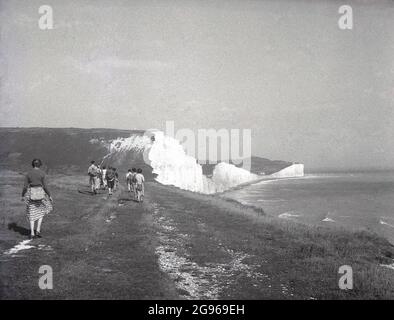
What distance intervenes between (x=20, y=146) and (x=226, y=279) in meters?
80.3

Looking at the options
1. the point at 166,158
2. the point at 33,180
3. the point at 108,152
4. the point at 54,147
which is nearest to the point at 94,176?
the point at 33,180

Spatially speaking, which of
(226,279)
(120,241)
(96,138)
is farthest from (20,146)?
(226,279)

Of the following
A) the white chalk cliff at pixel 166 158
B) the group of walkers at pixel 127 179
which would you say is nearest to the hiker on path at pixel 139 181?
the group of walkers at pixel 127 179

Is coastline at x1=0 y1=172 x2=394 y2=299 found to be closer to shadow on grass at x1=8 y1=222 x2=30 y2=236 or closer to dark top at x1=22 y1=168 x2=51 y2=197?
shadow on grass at x1=8 y1=222 x2=30 y2=236

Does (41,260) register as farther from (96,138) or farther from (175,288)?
(96,138)

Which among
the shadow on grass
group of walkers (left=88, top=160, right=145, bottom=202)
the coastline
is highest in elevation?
group of walkers (left=88, top=160, right=145, bottom=202)

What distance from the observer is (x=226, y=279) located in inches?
404

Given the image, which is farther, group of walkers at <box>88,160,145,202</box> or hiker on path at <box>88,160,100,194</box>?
hiker on path at <box>88,160,100,194</box>

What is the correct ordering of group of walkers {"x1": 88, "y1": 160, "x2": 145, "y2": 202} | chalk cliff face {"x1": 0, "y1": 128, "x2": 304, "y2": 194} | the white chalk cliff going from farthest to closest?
the white chalk cliff
chalk cliff face {"x1": 0, "y1": 128, "x2": 304, "y2": 194}
group of walkers {"x1": 88, "y1": 160, "x2": 145, "y2": 202}

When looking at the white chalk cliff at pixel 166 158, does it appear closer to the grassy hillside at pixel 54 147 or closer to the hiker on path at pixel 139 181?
the grassy hillside at pixel 54 147

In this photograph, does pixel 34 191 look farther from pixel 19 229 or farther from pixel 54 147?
pixel 54 147

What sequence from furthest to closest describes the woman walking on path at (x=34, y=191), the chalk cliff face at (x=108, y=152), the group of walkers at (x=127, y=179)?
1. the chalk cliff face at (x=108, y=152)
2. the group of walkers at (x=127, y=179)
3. the woman walking on path at (x=34, y=191)

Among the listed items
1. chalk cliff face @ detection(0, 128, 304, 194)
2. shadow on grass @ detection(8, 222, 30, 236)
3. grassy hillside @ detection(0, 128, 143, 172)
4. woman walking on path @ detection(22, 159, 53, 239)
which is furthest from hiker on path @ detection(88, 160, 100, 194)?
grassy hillside @ detection(0, 128, 143, 172)

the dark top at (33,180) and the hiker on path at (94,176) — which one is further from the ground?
the dark top at (33,180)
